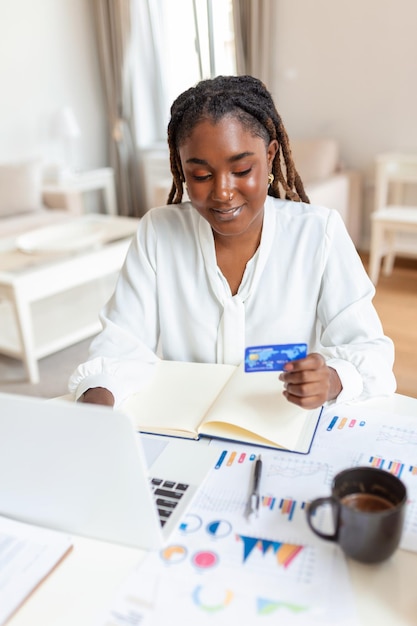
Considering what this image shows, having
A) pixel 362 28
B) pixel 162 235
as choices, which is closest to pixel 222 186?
pixel 162 235

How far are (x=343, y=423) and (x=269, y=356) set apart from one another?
0.16 m

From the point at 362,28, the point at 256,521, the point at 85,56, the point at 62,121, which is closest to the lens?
the point at 256,521

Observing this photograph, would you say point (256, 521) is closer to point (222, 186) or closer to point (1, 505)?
point (1, 505)

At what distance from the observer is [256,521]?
0.67 metres

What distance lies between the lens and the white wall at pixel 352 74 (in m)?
3.50

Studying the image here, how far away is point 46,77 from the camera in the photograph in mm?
4508

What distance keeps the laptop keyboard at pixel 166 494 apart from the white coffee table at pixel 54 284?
1739 millimetres

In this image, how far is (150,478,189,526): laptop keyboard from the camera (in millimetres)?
693

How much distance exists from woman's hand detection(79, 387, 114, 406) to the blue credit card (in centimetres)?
24

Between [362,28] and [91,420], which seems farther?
[362,28]

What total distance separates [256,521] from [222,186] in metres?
0.52

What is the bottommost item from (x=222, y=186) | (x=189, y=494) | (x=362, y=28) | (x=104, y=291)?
(x=104, y=291)

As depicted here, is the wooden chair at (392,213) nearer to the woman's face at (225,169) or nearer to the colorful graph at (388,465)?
the woman's face at (225,169)

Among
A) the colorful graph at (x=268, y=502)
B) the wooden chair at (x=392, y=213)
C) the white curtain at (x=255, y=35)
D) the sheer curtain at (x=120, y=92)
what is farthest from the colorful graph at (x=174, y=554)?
the sheer curtain at (x=120, y=92)
